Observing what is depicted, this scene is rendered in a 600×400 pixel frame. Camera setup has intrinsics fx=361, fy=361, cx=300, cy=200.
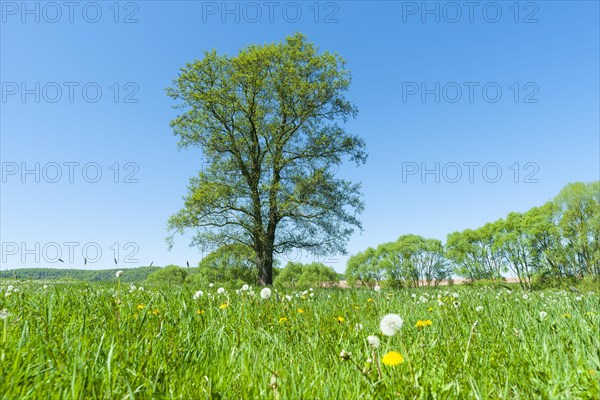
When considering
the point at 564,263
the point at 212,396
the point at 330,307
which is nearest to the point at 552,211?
the point at 564,263

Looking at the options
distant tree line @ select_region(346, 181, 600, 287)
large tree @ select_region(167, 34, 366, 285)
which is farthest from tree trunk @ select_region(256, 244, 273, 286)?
distant tree line @ select_region(346, 181, 600, 287)

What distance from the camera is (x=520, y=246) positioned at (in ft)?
203

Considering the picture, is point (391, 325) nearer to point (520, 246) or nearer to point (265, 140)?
point (265, 140)

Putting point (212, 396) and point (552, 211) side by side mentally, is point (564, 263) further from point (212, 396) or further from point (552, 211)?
point (212, 396)

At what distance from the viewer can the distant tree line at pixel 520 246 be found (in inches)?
2055

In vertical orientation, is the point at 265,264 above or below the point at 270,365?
below

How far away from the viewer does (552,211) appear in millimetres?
58656

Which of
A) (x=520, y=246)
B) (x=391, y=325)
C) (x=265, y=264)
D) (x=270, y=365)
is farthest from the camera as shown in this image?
(x=520, y=246)

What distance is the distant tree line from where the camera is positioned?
2055 inches

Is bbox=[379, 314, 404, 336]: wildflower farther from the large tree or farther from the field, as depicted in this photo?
the large tree

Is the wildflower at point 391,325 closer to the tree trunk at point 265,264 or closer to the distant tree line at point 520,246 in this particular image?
the tree trunk at point 265,264

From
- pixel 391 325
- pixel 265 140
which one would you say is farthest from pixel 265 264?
pixel 391 325

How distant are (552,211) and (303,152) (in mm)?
52793

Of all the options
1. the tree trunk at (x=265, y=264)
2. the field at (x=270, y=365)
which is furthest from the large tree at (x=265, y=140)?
the field at (x=270, y=365)
